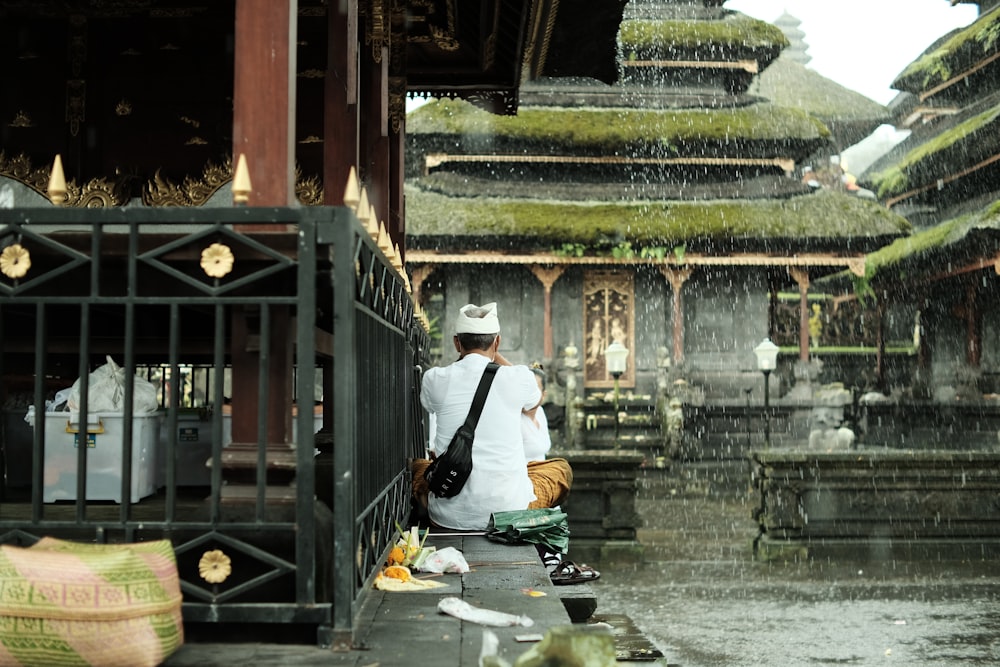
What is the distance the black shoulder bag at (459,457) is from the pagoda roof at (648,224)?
60.0 feet

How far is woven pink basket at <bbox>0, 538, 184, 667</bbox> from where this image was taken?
110 inches

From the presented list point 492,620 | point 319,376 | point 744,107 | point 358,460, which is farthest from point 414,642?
point 744,107

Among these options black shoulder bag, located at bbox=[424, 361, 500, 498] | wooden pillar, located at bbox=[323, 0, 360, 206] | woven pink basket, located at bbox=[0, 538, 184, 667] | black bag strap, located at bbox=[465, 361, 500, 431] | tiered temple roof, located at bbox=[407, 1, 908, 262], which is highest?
tiered temple roof, located at bbox=[407, 1, 908, 262]

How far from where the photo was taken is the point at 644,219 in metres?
24.7

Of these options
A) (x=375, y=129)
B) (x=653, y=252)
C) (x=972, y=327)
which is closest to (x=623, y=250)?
(x=653, y=252)

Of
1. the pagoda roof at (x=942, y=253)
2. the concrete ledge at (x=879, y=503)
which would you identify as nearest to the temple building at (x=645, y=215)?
the pagoda roof at (x=942, y=253)

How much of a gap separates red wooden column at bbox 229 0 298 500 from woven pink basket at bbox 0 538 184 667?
33.1 inches

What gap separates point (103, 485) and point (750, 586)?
23.5ft

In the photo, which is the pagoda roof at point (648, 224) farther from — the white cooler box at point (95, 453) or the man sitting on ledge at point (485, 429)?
the white cooler box at point (95, 453)

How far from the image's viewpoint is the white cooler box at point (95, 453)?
401 centimetres

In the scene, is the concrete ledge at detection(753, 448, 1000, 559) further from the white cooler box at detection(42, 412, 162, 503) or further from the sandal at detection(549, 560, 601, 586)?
the white cooler box at detection(42, 412, 162, 503)

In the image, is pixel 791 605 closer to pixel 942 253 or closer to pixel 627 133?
pixel 627 133

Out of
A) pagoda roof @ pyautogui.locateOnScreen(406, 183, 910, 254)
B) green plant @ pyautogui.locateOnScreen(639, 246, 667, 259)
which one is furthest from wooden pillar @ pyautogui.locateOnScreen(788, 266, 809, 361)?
green plant @ pyautogui.locateOnScreen(639, 246, 667, 259)

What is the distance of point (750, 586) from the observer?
978cm
